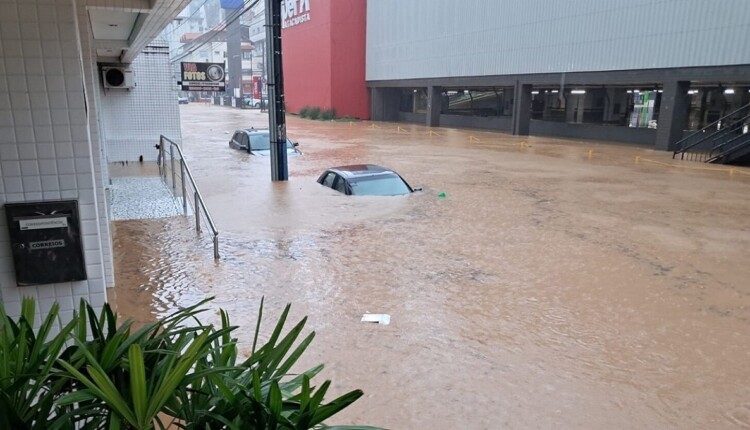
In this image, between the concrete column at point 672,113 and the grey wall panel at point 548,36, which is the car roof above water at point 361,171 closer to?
the grey wall panel at point 548,36

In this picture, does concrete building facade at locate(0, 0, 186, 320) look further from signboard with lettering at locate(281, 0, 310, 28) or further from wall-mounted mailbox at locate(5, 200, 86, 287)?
signboard with lettering at locate(281, 0, 310, 28)

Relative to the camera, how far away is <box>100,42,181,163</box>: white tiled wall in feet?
49.4

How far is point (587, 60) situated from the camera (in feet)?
84.7

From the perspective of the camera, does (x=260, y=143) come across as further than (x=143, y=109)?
Yes

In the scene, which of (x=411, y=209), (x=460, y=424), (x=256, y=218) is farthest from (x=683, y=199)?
(x=460, y=424)

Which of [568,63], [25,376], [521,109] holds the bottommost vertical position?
[25,376]

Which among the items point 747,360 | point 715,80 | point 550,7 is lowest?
point 747,360

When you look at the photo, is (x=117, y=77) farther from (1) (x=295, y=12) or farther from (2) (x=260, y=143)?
(1) (x=295, y=12)

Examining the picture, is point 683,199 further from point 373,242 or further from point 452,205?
point 373,242

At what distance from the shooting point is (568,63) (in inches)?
1050

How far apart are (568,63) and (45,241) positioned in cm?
2702

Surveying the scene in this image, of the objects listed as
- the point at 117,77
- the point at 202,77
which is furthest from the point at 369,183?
the point at 202,77

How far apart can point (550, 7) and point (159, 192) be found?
74.3ft

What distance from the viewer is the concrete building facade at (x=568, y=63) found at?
70.2ft
